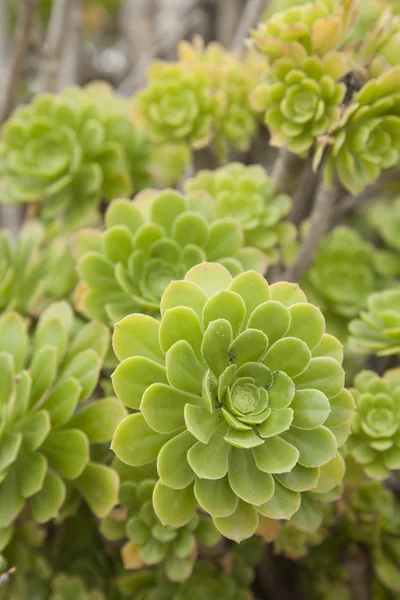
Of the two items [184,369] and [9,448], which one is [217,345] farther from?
[9,448]

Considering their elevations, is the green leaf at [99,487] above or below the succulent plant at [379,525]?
above

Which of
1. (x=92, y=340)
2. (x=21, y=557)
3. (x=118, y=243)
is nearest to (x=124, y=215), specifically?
(x=118, y=243)

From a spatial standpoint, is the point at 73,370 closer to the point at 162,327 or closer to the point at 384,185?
the point at 162,327

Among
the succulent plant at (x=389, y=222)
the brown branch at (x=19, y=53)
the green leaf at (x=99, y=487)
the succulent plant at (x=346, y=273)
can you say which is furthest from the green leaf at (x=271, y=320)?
the brown branch at (x=19, y=53)

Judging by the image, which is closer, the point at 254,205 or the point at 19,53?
the point at 254,205

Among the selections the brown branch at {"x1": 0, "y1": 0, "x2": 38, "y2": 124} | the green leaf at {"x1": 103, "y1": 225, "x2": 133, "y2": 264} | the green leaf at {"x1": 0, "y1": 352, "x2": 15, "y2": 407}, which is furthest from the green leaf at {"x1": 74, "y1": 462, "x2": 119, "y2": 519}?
the brown branch at {"x1": 0, "y1": 0, "x2": 38, "y2": 124}

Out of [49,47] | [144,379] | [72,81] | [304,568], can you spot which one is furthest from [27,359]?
[72,81]

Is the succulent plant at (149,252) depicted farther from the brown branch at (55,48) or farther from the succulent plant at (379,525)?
the brown branch at (55,48)
